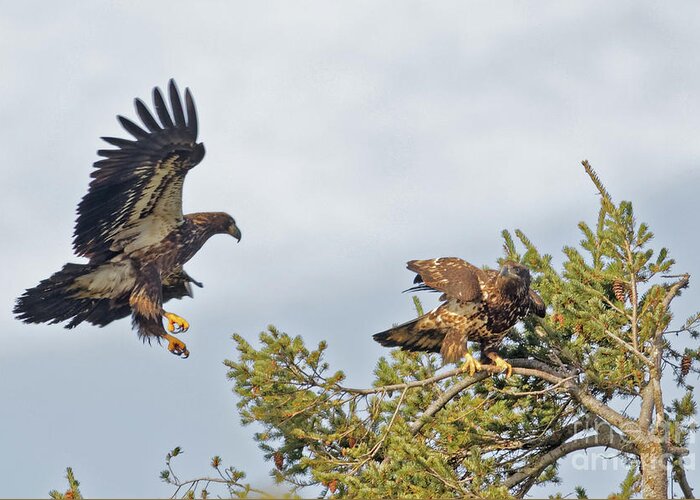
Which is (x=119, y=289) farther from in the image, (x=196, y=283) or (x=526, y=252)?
(x=526, y=252)

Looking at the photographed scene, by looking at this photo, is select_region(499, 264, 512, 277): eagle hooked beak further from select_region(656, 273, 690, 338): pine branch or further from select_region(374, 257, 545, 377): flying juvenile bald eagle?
select_region(656, 273, 690, 338): pine branch

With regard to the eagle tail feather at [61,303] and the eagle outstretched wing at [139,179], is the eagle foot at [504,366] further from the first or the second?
the eagle tail feather at [61,303]

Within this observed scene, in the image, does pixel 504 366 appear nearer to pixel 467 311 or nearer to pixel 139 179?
pixel 467 311

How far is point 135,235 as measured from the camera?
974cm

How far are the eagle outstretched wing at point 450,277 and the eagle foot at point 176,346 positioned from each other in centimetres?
256

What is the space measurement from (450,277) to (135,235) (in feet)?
11.3

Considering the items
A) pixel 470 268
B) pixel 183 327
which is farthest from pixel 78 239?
pixel 470 268

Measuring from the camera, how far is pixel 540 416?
8773mm

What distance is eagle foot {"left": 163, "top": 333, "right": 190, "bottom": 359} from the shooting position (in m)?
9.69

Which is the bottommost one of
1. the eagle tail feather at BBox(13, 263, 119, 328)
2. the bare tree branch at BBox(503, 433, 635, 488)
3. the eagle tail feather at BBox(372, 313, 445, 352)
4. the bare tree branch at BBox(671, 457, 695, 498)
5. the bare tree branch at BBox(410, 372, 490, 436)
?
the bare tree branch at BBox(671, 457, 695, 498)

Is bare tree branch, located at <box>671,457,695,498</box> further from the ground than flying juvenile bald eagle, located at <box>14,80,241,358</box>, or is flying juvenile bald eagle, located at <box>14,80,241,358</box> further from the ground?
flying juvenile bald eagle, located at <box>14,80,241,358</box>

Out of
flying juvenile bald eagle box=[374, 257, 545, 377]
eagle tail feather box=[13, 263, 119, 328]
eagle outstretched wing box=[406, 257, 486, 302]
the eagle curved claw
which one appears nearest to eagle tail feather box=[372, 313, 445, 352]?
flying juvenile bald eagle box=[374, 257, 545, 377]

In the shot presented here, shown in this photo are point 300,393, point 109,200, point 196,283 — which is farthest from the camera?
point 196,283

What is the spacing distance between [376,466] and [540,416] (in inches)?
80.4
